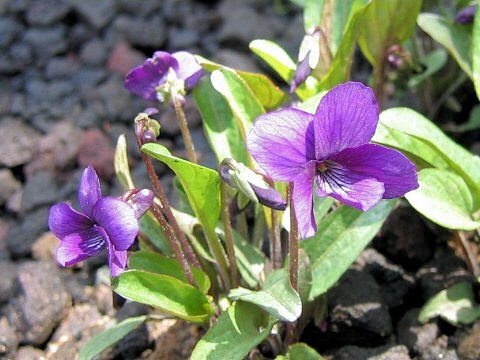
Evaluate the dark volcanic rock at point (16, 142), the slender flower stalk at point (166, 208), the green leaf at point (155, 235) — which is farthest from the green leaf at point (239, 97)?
the dark volcanic rock at point (16, 142)

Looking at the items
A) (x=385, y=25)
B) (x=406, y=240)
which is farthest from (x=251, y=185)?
(x=385, y=25)

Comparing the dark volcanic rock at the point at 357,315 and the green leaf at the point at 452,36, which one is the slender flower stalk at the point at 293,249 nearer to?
the dark volcanic rock at the point at 357,315

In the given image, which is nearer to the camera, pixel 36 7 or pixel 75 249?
pixel 75 249

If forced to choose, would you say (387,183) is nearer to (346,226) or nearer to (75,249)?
(346,226)

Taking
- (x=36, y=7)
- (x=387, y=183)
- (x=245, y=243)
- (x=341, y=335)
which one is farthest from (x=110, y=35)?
(x=387, y=183)

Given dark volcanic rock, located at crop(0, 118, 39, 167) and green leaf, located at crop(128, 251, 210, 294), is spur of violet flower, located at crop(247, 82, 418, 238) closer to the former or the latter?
green leaf, located at crop(128, 251, 210, 294)

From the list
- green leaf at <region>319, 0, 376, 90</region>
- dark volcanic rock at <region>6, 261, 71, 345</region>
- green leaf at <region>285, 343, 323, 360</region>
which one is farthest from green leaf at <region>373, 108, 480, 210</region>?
dark volcanic rock at <region>6, 261, 71, 345</region>


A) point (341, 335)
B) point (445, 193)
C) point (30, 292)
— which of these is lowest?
point (30, 292)
